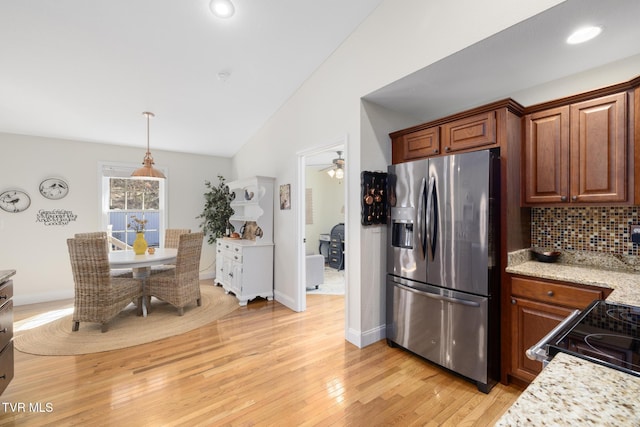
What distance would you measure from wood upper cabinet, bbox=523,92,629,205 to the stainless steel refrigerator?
0.39 metres

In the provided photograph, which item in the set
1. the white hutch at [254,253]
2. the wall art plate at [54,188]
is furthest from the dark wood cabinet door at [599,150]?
the wall art plate at [54,188]

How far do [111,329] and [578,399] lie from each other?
4.05 m

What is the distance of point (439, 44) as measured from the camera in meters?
2.14

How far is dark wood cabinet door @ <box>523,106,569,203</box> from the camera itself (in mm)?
2127

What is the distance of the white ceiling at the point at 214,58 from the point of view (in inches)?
79.3

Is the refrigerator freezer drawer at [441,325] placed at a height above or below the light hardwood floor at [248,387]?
above

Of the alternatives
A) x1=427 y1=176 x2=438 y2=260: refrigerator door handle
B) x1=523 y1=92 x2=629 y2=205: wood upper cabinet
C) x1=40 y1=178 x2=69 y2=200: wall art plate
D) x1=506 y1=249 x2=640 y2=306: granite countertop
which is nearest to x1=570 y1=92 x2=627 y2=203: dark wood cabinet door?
x1=523 y1=92 x2=629 y2=205: wood upper cabinet

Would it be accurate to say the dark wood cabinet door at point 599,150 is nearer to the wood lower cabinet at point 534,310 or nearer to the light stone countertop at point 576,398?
the wood lower cabinet at point 534,310

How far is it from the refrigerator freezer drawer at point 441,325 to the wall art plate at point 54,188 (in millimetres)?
5011

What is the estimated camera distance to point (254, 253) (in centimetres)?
423

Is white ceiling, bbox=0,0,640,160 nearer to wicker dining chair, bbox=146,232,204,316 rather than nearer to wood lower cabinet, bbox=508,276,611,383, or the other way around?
wood lower cabinet, bbox=508,276,611,383

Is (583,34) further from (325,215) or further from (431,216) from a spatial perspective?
(325,215)

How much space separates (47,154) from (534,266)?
6279 millimetres

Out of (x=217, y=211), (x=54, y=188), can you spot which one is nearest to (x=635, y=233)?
(x=217, y=211)
